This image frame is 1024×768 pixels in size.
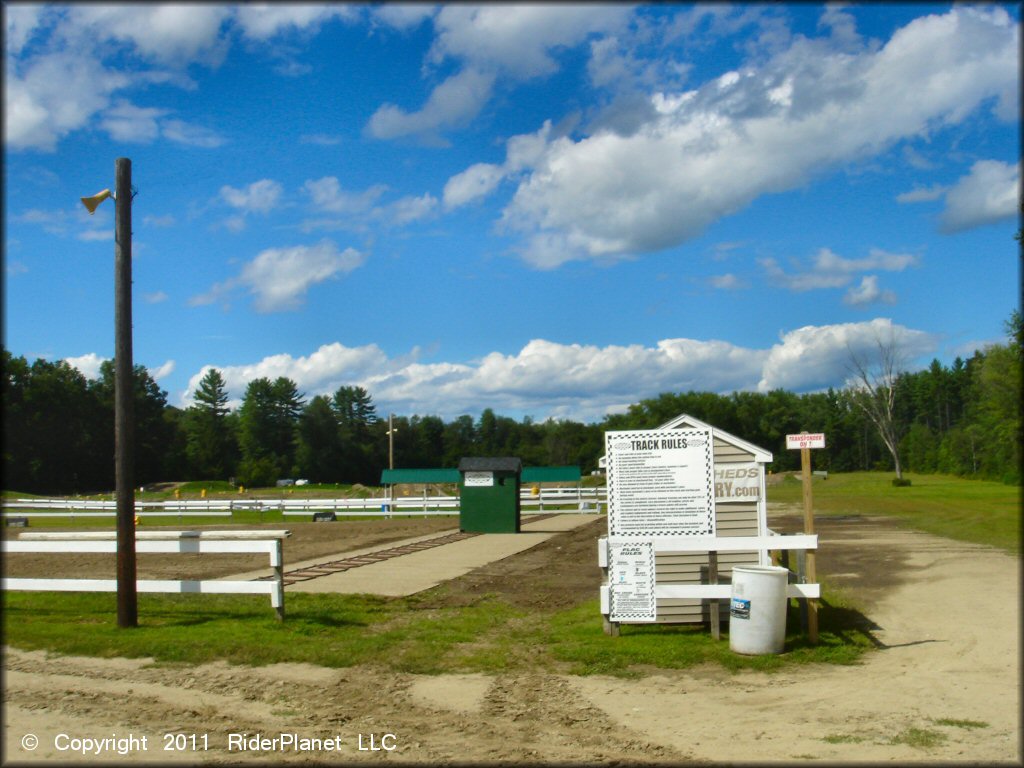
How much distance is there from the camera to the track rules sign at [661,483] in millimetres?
10453

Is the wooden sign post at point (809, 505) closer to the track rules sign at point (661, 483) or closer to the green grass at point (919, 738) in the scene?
the track rules sign at point (661, 483)

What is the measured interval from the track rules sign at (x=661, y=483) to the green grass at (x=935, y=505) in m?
4.20

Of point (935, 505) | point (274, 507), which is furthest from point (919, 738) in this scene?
point (274, 507)

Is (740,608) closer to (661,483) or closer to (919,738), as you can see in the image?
(661,483)

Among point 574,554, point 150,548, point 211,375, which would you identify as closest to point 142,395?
point 211,375

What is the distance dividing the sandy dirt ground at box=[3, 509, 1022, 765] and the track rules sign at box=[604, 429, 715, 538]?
219cm

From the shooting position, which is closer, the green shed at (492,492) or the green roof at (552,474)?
the green shed at (492,492)

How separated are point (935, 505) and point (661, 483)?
32.7 m

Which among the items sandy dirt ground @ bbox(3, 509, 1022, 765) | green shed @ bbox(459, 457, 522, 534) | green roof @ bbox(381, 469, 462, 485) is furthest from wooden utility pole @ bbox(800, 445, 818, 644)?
green roof @ bbox(381, 469, 462, 485)

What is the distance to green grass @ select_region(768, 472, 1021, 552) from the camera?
78.4 feet

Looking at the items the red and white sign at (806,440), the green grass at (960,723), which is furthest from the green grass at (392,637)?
the red and white sign at (806,440)

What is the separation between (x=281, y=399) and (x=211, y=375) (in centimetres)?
976

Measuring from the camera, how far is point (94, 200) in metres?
11.1

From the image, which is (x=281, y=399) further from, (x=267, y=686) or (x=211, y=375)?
(x=267, y=686)
